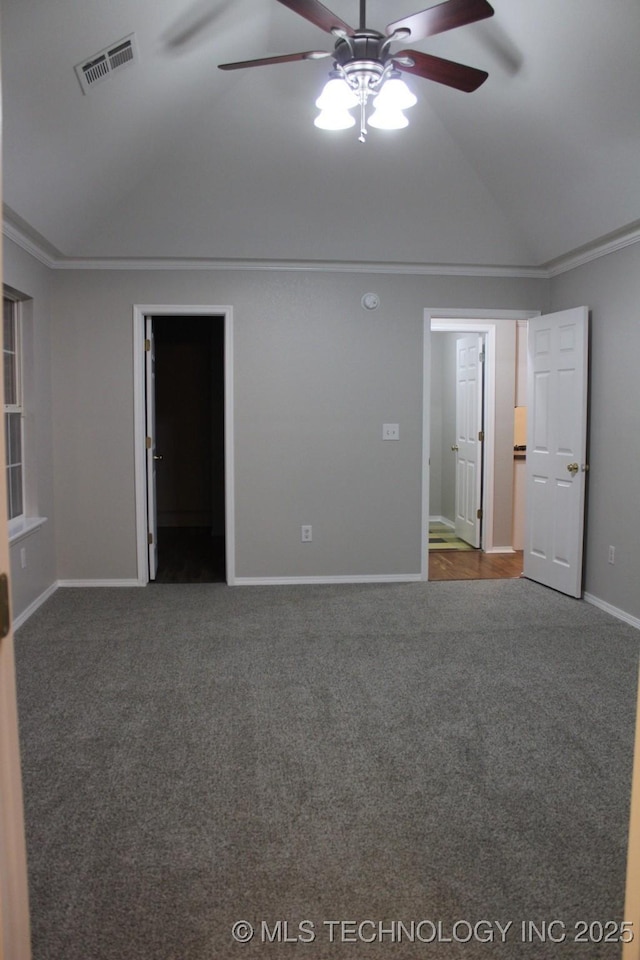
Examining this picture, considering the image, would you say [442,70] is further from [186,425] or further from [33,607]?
[186,425]

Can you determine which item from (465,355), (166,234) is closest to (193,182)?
(166,234)

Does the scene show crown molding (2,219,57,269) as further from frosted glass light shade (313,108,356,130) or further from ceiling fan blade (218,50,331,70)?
frosted glass light shade (313,108,356,130)

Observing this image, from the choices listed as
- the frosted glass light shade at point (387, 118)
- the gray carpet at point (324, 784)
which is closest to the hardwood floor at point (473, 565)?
the gray carpet at point (324, 784)

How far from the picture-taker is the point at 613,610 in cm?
471

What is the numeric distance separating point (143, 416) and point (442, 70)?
335 centimetres

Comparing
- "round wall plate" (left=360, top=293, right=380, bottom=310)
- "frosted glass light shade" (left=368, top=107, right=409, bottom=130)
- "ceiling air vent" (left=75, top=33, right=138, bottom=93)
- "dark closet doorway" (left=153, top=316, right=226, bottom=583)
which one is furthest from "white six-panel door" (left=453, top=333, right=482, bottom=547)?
"ceiling air vent" (left=75, top=33, right=138, bottom=93)

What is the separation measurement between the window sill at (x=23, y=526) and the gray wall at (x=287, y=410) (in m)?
0.48

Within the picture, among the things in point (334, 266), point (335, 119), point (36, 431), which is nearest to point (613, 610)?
point (334, 266)

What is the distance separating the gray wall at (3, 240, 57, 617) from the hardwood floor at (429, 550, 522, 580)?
2.93 metres

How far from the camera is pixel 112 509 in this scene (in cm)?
544

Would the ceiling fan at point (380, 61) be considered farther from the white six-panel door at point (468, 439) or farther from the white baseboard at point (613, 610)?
the white six-panel door at point (468, 439)

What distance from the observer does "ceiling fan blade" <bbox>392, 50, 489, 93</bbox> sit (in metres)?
2.77

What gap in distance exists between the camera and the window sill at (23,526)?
4449mm

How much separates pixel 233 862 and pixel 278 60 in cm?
287
